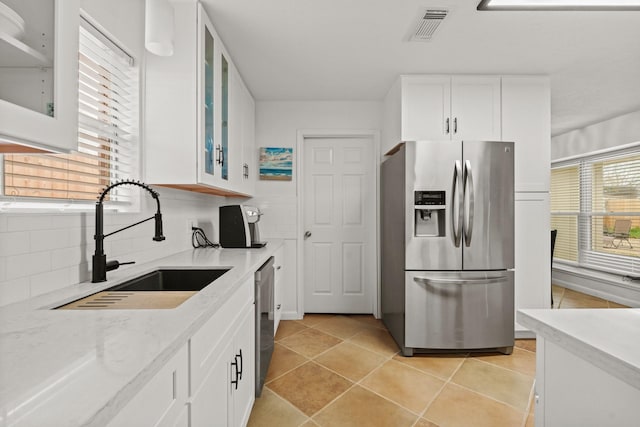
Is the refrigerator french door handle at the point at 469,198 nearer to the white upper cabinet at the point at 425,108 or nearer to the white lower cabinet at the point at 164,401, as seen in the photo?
the white upper cabinet at the point at 425,108

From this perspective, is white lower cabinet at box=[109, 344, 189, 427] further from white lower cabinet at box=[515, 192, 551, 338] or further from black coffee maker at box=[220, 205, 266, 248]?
white lower cabinet at box=[515, 192, 551, 338]

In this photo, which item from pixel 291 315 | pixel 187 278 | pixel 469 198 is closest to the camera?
pixel 187 278

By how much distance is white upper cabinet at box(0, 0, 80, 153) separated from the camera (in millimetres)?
680

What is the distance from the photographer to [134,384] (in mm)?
583

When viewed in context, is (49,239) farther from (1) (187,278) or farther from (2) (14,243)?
(1) (187,278)

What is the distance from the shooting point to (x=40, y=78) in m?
0.76

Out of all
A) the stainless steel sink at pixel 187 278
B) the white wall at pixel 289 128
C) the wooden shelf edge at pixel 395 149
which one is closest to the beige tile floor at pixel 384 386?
the stainless steel sink at pixel 187 278

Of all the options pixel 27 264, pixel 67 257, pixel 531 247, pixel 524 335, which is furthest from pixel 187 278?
pixel 524 335

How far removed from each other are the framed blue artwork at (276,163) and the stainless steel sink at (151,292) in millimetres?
1919

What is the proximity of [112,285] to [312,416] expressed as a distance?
1.31 m

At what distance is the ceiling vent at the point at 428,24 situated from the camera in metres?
1.95

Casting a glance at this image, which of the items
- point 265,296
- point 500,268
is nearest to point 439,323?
point 500,268

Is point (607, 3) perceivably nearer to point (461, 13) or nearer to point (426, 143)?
point (461, 13)

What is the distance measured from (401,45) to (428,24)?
12.1 inches
